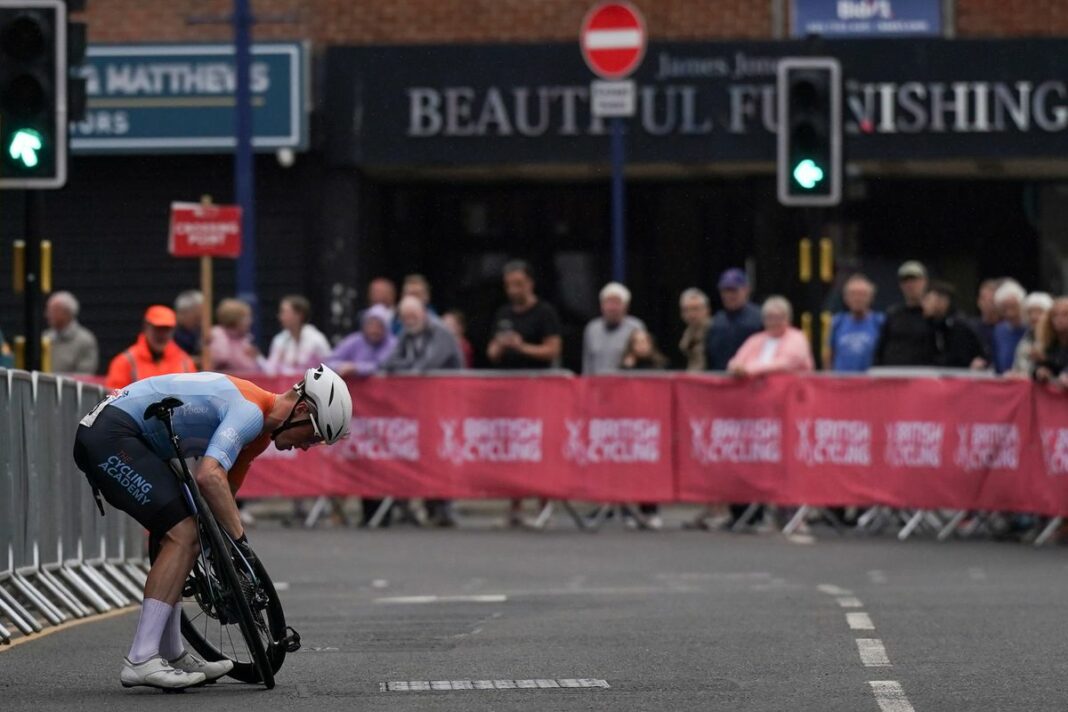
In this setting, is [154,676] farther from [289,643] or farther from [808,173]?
[808,173]

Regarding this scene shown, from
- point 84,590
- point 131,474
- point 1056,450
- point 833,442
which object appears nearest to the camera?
point 131,474

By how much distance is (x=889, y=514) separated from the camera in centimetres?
2059

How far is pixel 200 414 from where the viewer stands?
381 inches

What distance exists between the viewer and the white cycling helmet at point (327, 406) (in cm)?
953

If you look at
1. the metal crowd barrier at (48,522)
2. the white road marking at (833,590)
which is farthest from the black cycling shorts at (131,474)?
the white road marking at (833,590)

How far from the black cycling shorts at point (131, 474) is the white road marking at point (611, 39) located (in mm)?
15646

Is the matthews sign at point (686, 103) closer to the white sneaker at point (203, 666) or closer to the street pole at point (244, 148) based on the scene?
the street pole at point (244, 148)

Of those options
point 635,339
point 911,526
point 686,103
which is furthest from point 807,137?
point 686,103

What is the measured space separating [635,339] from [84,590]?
846 cm

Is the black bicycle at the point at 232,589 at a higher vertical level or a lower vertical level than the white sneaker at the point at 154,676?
higher

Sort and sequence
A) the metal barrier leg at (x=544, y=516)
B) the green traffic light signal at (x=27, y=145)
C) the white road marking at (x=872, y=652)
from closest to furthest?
the white road marking at (x=872, y=652)
the green traffic light signal at (x=27, y=145)
the metal barrier leg at (x=544, y=516)

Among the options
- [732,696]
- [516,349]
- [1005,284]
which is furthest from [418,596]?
[1005,284]

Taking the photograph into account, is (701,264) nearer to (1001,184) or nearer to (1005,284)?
(1001,184)

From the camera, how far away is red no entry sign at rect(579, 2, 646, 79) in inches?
980
